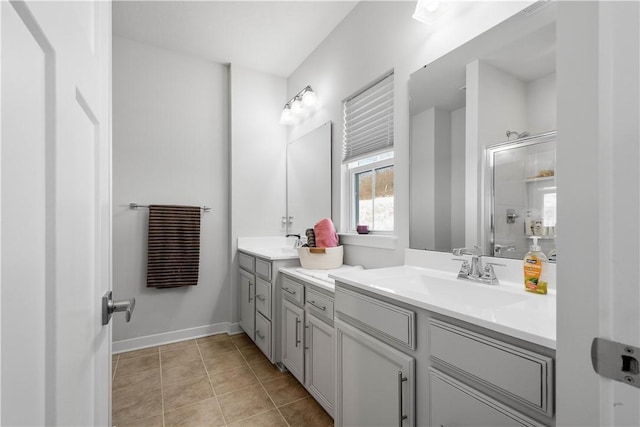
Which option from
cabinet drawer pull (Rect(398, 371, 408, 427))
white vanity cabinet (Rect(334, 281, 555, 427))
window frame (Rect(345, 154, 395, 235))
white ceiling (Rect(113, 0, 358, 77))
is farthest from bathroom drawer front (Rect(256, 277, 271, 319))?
white ceiling (Rect(113, 0, 358, 77))

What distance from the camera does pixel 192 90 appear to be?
119 inches

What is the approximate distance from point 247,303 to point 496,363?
2405 mm

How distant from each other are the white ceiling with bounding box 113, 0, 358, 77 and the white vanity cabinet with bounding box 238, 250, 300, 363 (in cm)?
197

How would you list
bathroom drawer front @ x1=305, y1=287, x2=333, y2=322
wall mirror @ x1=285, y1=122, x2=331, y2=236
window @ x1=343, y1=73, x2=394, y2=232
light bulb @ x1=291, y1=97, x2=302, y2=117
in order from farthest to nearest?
light bulb @ x1=291, y1=97, x2=302, y2=117 → wall mirror @ x1=285, y1=122, x2=331, y2=236 → window @ x1=343, y1=73, x2=394, y2=232 → bathroom drawer front @ x1=305, y1=287, x2=333, y2=322

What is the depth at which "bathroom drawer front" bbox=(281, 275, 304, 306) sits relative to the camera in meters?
1.96

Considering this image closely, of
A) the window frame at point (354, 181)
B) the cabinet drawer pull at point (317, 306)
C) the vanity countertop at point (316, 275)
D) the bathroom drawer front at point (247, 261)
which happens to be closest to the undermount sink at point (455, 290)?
the vanity countertop at point (316, 275)

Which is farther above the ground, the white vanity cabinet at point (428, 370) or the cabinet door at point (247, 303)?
the white vanity cabinet at point (428, 370)

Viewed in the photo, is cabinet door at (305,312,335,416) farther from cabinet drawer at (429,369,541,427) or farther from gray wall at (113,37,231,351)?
gray wall at (113,37,231,351)

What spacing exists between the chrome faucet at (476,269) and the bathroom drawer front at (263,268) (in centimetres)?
143

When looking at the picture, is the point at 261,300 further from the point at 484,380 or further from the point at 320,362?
the point at 484,380

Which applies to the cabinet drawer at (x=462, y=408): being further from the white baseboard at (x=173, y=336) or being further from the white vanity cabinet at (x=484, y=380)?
the white baseboard at (x=173, y=336)

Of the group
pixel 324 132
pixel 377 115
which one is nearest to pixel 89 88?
pixel 377 115

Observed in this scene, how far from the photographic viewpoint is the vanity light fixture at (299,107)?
279 centimetres

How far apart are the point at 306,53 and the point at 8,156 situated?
3056mm
